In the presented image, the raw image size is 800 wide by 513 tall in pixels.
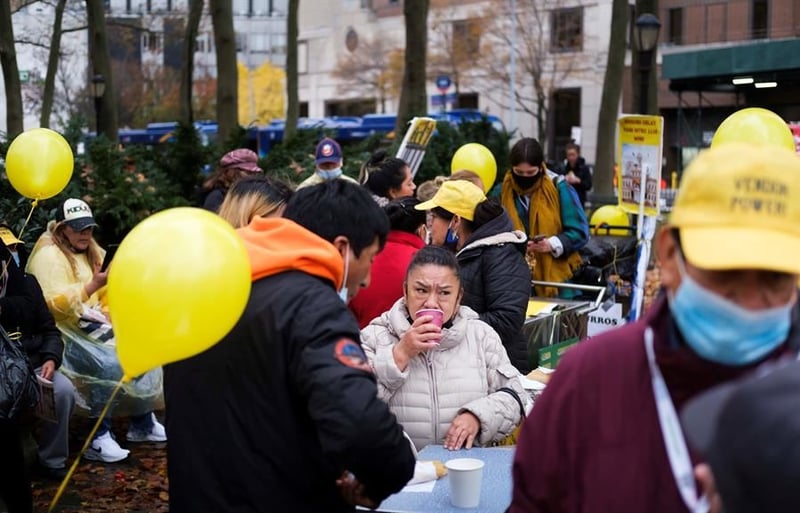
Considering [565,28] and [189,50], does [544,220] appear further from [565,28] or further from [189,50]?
[565,28]

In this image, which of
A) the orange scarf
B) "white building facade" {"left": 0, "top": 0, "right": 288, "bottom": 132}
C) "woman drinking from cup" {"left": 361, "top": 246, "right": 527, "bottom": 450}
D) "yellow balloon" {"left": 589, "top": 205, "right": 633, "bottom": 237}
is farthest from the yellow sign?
"white building facade" {"left": 0, "top": 0, "right": 288, "bottom": 132}

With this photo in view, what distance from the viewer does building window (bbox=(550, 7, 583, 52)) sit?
51875 millimetres

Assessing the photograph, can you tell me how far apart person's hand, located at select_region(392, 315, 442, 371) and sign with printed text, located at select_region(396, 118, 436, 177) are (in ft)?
20.7

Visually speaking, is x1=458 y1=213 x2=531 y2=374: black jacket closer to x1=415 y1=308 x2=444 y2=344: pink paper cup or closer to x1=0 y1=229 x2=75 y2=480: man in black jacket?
x1=415 y1=308 x2=444 y2=344: pink paper cup

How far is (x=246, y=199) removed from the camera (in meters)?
4.53

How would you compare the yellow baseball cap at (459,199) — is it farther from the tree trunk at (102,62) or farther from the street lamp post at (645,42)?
the tree trunk at (102,62)

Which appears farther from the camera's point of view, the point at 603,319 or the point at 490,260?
the point at 603,319

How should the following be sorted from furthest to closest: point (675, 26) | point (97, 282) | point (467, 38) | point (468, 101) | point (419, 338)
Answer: point (468, 101) < point (467, 38) < point (675, 26) < point (97, 282) < point (419, 338)

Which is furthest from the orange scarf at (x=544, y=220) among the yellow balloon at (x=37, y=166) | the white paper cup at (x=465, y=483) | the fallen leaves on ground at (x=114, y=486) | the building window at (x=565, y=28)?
the building window at (x=565, y=28)

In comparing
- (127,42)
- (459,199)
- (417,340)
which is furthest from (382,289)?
(127,42)

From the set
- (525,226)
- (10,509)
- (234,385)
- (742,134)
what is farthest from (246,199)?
(525,226)

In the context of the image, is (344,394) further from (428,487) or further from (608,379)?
(428,487)

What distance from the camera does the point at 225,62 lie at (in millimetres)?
17766

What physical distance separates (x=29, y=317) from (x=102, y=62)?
1553cm
